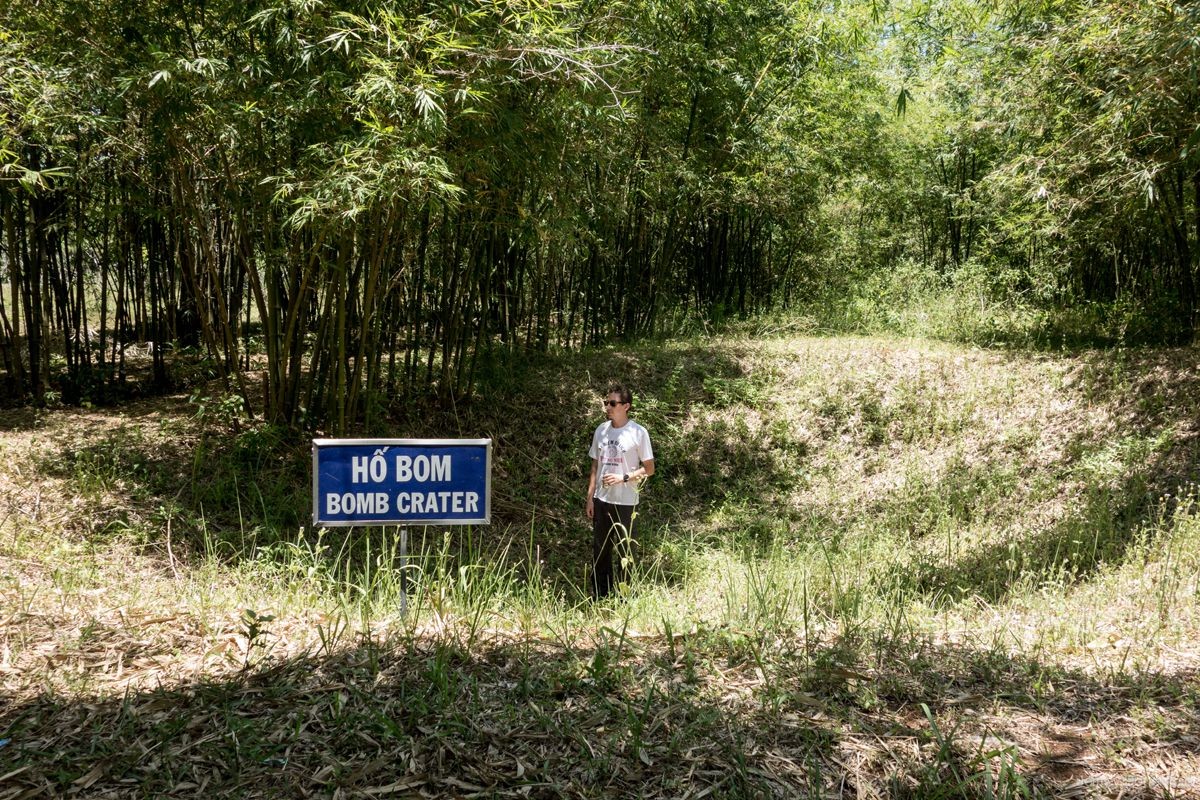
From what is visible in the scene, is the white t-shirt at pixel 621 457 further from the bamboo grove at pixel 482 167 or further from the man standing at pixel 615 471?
the bamboo grove at pixel 482 167

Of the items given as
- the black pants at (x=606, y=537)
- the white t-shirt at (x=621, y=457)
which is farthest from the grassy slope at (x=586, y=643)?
the white t-shirt at (x=621, y=457)

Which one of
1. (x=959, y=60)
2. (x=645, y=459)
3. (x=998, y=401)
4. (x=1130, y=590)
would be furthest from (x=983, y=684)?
(x=959, y=60)

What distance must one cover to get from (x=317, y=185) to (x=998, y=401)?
5608mm

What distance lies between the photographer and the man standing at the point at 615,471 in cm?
406

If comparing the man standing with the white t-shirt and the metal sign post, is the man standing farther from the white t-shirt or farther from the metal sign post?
the metal sign post

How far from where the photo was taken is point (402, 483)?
2625 mm

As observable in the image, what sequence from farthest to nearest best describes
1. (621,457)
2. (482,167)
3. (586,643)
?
(482,167)
(621,457)
(586,643)

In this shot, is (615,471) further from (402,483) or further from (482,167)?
(482,167)

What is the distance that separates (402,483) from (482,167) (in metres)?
2.65

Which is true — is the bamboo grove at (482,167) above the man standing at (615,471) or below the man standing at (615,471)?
above

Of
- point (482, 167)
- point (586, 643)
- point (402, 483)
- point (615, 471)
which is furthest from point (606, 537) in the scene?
point (482, 167)

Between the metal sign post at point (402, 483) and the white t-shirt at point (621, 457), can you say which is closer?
the metal sign post at point (402, 483)

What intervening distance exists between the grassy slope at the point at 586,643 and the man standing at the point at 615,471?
62 cm

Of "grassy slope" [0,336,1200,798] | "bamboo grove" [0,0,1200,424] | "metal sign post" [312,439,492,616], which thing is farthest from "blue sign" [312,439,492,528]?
"bamboo grove" [0,0,1200,424]
